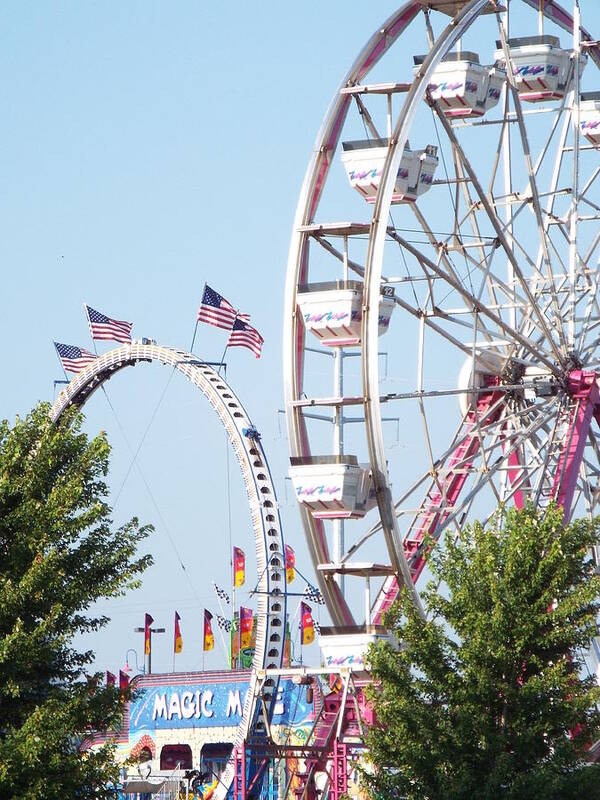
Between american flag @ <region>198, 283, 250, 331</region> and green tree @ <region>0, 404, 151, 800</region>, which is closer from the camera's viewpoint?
green tree @ <region>0, 404, 151, 800</region>

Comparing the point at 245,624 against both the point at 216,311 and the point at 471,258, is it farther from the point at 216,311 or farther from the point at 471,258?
the point at 471,258

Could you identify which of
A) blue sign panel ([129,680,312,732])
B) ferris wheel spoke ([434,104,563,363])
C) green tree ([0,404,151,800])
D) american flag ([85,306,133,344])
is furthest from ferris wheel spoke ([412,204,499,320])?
blue sign panel ([129,680,312,732])

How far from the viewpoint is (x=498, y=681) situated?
971 inches

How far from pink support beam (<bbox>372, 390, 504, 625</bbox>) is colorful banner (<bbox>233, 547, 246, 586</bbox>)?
1298 inches

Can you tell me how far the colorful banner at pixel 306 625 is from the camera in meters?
65.9

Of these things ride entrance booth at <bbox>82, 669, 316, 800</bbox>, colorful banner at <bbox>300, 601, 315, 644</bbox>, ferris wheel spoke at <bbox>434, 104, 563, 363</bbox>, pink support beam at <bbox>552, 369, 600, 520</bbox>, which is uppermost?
ferris wheel spoke at <bbox>434, 104, 563, 363</bbox>

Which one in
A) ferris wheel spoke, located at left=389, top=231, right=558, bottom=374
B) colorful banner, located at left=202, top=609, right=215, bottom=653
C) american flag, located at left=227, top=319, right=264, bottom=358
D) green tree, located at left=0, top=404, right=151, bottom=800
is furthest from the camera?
colorful banner, located at left=202, top=609, right=215, bottom=653

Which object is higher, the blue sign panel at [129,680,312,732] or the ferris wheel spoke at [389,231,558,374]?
the ferris wheel spoke at [389,231,558,374]

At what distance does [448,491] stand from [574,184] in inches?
277

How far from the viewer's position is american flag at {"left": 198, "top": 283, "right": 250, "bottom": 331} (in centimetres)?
4819

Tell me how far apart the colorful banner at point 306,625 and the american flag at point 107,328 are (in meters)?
18.0

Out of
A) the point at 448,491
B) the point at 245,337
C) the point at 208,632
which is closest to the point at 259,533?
the point at 245,337

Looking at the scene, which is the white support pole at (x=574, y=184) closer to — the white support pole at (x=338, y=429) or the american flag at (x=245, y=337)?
the white support pole at (x=338, y=429)

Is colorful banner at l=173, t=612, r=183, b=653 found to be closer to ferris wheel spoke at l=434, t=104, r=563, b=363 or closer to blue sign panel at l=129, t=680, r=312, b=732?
blue sign panel at l=129, t=680, r=312, b=732
